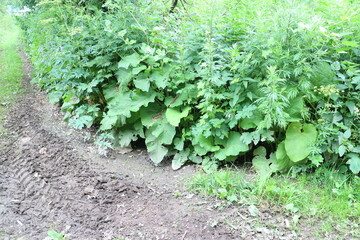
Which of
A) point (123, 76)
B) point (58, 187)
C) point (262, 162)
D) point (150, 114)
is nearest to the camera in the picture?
point (58, 187)

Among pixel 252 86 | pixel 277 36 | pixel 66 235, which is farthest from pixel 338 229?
pixel 66 235

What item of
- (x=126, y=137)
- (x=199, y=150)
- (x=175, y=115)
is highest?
(x=175, y=115)

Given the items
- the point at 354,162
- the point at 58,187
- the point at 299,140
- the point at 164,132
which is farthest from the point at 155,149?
the point at 354,162

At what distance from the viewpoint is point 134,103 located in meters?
3.71

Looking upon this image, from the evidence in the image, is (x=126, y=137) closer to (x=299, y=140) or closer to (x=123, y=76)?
(x=123, y=76)

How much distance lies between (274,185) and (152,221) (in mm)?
1311

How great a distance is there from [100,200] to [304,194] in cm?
213

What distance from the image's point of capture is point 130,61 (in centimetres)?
366

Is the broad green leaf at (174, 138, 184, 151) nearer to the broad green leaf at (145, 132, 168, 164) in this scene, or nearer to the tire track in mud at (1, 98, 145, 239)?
the broad green leaf at (145, 132, 168, 164)

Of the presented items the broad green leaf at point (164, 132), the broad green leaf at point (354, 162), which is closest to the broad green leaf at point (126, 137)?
the broad green leaf at point (164, 132)

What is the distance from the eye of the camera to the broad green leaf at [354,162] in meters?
2.67

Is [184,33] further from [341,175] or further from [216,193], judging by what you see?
[341,175]

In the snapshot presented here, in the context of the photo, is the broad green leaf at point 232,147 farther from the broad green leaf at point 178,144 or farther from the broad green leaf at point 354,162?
the broad green leaf at point 354,162

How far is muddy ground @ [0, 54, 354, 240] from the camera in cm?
238
